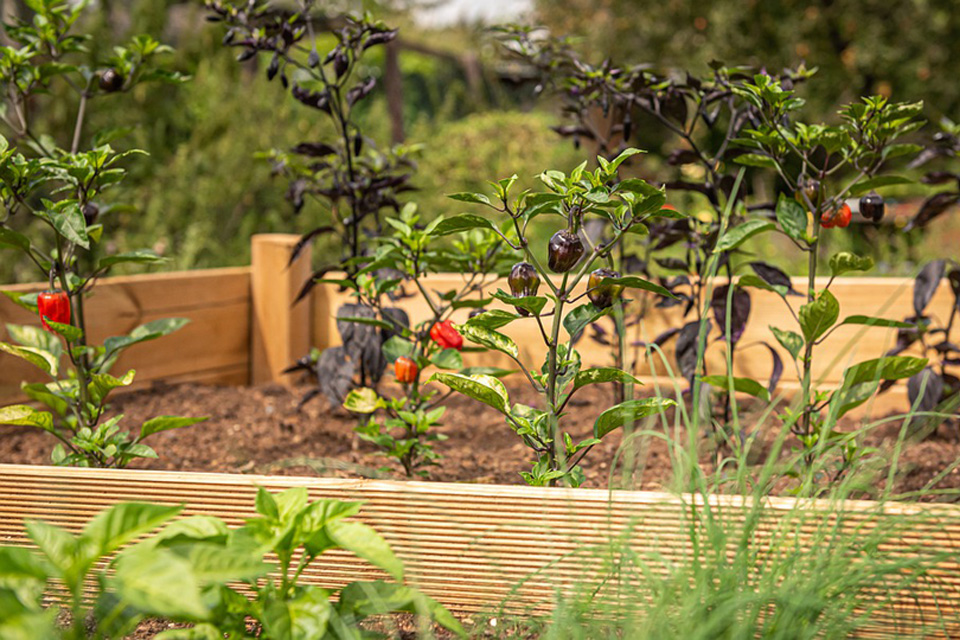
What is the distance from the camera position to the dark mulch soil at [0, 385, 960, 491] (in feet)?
6.86

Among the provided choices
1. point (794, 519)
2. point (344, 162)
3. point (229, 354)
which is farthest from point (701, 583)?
point (229, 354)

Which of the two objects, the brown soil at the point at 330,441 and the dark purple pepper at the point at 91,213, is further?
the brown soil at the point at 330,441

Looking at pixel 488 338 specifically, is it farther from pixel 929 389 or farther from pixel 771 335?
pixel 771 335

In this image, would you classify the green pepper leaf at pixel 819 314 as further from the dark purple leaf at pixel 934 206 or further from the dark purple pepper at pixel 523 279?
the dark purple leaf at pixel 934 206

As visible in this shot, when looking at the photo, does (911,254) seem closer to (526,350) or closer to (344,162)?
(526,350)

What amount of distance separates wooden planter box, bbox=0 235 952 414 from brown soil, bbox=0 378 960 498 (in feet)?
0.43

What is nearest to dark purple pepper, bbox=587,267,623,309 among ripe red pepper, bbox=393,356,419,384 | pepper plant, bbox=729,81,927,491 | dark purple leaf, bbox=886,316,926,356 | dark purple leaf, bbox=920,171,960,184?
pepper plant, bbox=729,81,927,491

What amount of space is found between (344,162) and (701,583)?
1722 mm

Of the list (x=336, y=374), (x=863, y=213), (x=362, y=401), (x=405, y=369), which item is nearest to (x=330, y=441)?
(x=336, y=374)

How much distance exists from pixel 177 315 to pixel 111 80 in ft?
3.25

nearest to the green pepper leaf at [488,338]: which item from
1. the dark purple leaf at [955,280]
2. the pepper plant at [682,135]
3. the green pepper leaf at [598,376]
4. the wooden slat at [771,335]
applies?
the green pepper leaf at [598,376]

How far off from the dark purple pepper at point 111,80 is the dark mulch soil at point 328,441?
0.90 m

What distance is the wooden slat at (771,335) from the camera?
2.57 meters

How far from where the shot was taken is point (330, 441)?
2.39 meters
